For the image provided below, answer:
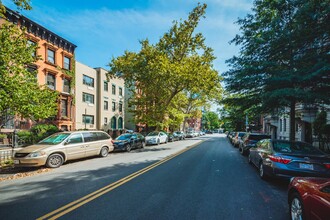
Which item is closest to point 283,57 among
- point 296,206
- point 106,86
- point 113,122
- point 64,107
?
point 296,206

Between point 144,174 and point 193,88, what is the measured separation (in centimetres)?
1607

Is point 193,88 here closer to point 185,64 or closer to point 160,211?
point 185,64

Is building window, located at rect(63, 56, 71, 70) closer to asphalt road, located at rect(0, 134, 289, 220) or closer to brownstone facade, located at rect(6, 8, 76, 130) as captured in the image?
brownstone facade, located at rect(6, 8, 76, 130)

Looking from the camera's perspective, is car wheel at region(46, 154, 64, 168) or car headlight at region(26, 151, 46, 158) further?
car wheel at region(46, 154, 64, 168)

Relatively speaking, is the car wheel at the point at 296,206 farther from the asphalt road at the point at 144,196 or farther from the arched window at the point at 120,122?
the arched window at the point at 120,122

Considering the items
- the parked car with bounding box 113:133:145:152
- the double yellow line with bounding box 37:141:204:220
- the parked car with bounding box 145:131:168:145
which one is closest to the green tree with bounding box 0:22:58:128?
the double yellow line with bounding box 37:141:204:220

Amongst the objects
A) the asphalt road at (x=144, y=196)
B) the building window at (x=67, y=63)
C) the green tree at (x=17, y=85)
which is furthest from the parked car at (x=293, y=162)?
the building window at (x=67, y=63)

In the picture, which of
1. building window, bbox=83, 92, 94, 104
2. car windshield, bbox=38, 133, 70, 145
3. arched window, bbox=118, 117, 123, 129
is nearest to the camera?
car windshield, bbox=38, 133, 70, 145

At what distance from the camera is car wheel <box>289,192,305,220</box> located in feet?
11.8

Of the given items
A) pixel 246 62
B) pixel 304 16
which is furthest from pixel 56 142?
pixel 304 16

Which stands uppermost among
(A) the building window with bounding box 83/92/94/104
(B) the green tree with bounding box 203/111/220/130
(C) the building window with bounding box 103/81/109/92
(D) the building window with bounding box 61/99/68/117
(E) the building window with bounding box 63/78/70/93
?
(C) the building window with bounding box 103/81/109/92

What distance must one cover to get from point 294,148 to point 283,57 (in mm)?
6392

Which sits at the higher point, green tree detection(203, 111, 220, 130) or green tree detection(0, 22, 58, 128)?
green tree detection(0, 22, 58, 128)

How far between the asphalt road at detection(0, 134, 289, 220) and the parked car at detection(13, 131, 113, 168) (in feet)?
4.91
